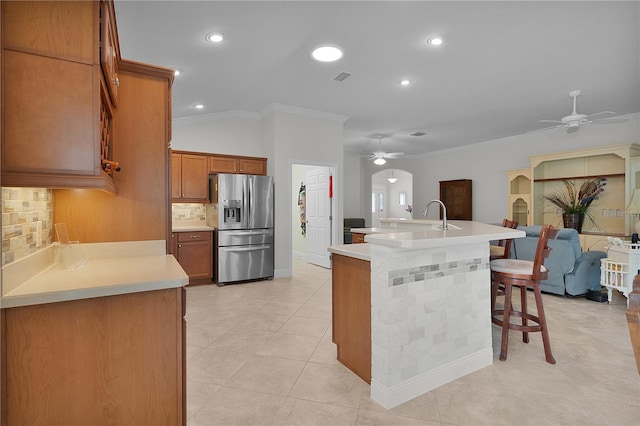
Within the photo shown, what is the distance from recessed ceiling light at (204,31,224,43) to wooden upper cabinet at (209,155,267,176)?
2.31 meters

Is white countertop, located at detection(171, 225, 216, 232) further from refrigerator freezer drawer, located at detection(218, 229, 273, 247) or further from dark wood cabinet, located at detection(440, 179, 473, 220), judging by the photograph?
dark wood cabinet, located at detection(440, 179, 473, 220)

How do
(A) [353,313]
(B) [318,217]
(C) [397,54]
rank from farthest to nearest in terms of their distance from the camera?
(B) [318,217] < (C) [397,54] < (A) [353,313]

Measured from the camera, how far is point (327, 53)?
329cm

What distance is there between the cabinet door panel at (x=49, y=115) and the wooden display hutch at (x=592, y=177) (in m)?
6.96

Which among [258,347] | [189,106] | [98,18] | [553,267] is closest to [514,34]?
[553,267]

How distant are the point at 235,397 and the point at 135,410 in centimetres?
76

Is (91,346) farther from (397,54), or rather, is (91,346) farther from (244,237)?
(244,237)

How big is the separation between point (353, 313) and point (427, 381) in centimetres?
61

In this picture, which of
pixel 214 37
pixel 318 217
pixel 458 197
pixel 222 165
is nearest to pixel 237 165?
pixel 222 165

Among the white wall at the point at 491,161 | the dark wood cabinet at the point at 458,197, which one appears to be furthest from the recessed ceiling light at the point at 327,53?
the dark wood cabinet at the point at 458,197

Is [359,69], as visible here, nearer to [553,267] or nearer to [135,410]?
[553,267]

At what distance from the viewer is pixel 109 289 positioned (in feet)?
4.40

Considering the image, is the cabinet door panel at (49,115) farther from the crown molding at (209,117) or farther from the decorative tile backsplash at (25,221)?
the crown molding at (209,117)

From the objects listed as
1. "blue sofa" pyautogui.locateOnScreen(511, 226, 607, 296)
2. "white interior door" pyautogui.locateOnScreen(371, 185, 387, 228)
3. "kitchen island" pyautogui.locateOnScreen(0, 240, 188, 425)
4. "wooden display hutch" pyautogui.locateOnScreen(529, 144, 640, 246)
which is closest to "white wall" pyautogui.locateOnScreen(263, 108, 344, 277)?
"blue sofa" pyautogui.locateOnScreen(511, 226, 607, 296)
